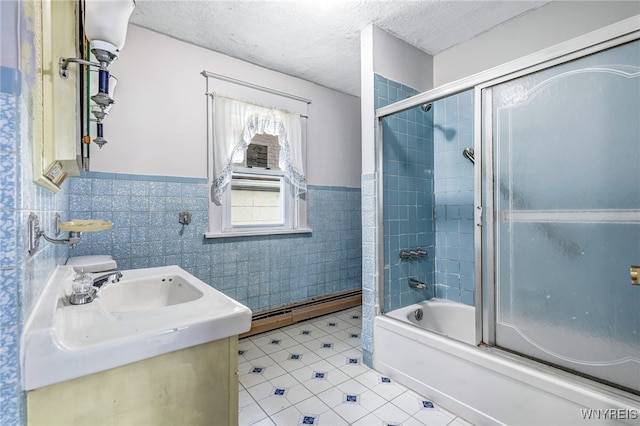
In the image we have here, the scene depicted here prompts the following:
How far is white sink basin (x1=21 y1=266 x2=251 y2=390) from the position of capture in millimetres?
649

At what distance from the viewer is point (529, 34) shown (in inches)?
83.9

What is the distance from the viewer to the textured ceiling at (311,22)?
2.01 metres

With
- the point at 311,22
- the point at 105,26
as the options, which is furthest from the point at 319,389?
the point at 311,22

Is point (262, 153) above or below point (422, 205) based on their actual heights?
above

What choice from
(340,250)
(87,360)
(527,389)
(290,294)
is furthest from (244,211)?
(527,389)

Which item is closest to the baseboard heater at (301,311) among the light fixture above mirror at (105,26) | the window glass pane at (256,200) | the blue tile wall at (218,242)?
the blue tile wall at (218,242)

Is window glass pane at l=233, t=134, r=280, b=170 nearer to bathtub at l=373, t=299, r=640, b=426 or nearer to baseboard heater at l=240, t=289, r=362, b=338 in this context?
baseboard heater at l=240, t=289, r=362, b=338

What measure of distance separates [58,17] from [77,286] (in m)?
0.88

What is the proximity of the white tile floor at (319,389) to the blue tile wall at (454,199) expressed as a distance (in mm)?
995

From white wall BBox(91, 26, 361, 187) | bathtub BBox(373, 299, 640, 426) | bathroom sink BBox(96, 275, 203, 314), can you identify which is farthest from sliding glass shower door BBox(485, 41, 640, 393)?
white wall BBox(91, 26, 361, 187)

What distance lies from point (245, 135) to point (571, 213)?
240 cm

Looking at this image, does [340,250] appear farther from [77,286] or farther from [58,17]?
[58,17]

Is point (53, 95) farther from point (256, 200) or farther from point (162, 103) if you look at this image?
point (256, 200)

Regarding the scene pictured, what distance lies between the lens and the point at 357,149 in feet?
11.9
